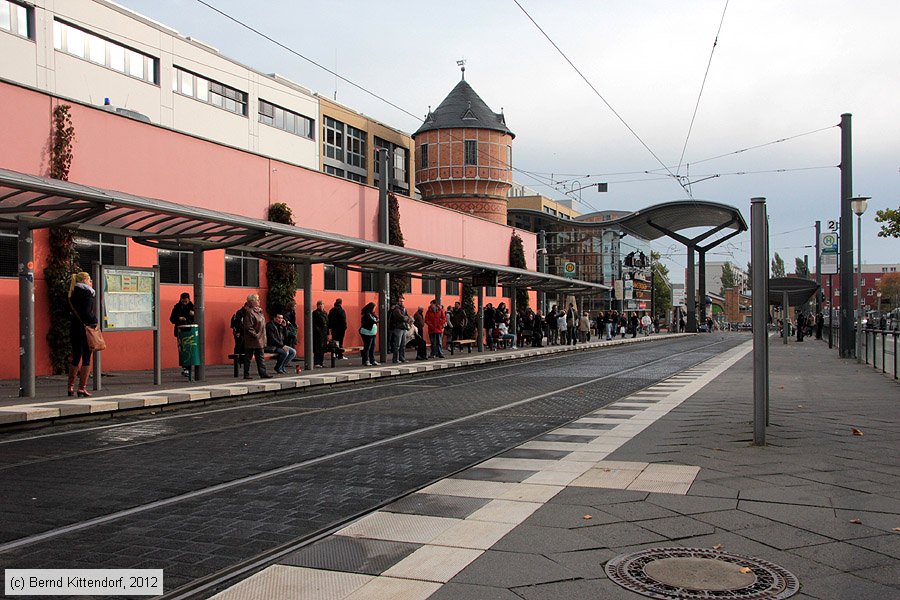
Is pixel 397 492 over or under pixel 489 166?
under

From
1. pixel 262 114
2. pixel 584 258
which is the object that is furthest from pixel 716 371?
pixel 584 258

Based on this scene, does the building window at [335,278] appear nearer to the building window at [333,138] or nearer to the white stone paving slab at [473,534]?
the white stone paving slab at [473,534]

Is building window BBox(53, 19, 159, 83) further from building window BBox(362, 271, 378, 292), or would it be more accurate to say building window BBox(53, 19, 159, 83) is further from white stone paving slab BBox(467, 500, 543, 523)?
white stone paving slab BBox(467, 500, 543, 523)

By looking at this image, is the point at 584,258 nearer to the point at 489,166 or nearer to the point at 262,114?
the point at 489,166

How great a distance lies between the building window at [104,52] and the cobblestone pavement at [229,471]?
26.0 m

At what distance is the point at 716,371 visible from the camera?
68.6 ft

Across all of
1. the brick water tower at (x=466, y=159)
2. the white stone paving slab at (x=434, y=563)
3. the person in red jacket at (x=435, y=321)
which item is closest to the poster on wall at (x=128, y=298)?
the white stone paving slab at (x=434, y=563)

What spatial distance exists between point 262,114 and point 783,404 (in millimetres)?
38543

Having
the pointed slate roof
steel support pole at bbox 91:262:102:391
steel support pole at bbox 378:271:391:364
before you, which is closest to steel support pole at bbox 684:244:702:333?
the pointed slate roof

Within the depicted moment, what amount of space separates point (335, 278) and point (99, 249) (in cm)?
1011

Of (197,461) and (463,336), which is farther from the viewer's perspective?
(463,336)

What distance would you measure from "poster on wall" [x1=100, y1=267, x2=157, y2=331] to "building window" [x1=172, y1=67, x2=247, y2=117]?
88.0ft

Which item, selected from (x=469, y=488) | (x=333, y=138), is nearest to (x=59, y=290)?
(x=469, y=488)

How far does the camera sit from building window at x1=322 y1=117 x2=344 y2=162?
5256 centimetres
